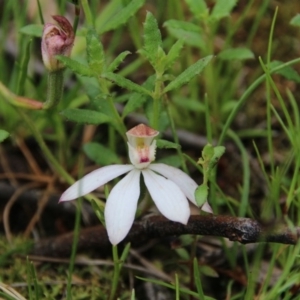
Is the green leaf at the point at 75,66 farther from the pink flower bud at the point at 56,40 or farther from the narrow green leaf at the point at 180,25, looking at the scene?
the narrow green leaf at the point at 180,25

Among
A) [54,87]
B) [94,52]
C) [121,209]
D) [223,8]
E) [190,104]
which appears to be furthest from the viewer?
[190,104]

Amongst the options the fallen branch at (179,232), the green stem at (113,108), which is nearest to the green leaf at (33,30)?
the green stem at (113,108)

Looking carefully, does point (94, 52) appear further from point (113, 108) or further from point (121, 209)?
point (121, 209)

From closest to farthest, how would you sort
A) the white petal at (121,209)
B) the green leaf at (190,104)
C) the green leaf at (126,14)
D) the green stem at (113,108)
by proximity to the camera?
the white petal at (121,209) → the green stem at (113,108) → the green leaf at (126,14) → the green leaf at (190,104)

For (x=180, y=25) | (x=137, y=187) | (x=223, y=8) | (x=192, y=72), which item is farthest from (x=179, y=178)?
(x=223, y=8)

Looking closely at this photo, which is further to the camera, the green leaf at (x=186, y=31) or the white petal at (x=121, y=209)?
the green leaf at (x=186, y=31)

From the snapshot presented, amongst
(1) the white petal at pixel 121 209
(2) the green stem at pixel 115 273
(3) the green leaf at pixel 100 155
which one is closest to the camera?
(1) the white petal at pixel 121 209

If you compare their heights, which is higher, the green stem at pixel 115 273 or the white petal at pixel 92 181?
the white petal at pixel 92 181
